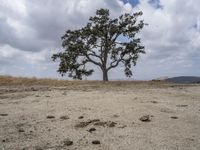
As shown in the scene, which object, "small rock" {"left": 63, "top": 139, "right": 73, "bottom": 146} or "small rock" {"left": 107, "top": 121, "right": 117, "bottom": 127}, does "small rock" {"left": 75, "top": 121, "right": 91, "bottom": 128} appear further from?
"small rock" {"left": 63, "top": 139, "right": 73, "bottom": 146}

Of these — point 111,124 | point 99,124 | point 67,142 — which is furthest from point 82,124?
point 67,142

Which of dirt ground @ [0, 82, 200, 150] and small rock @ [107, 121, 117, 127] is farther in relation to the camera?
small rock @ [107, 121, 117, 127]

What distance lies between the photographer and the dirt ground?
6.24 m

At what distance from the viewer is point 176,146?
614cm

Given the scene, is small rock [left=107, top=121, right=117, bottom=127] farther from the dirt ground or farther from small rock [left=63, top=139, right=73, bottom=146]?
small rock [left=63, top=139, right=73, bottom=146]

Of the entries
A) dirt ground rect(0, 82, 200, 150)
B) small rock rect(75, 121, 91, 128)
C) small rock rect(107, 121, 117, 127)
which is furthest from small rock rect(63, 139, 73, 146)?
small rock rect(107, 121, 117, 127)

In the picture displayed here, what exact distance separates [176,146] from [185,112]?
290 centimetres

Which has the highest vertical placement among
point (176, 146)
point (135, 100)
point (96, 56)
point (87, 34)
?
point (87, 34)

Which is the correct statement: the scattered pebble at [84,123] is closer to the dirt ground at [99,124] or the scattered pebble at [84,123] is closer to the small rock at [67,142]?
the dirt ground at [99,124]

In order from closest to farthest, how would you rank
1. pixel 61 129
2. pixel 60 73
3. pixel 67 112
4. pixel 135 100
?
pixel 61 129
pixel 67 112
pixel 135 100
pixel 60 73

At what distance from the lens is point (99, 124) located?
7.47 m

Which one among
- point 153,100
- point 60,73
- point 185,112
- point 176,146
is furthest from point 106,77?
point 176,146

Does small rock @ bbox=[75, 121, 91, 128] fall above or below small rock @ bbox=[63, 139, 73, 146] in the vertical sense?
above

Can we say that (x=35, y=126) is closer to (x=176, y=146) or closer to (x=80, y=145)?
(x=80, y=145)
